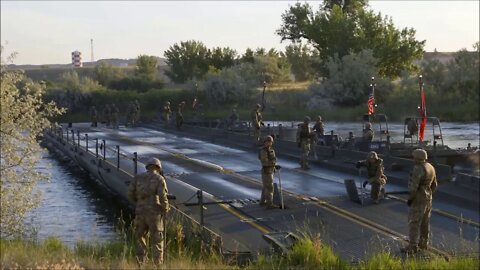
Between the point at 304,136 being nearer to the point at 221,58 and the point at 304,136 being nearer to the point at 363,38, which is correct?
the point at 363,38

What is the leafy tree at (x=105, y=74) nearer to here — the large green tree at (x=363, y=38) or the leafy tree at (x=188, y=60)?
the leafy tree at (x=188, y=60)

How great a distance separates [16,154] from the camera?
18.0 metres

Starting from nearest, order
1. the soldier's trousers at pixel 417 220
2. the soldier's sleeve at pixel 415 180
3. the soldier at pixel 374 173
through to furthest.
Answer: the soldier's sleeve at pixel 415 180, the soldier's trousers at pixel 417 220, the soldier at pixel 374 173

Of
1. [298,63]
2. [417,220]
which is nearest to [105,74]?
[298,63]

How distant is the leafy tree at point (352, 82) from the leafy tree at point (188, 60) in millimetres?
39166

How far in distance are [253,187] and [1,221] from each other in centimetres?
821

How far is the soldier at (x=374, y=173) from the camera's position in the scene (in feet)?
59.2

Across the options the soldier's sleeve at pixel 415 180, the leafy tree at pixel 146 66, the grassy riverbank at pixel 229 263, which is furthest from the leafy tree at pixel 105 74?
the soldier's sleeve at pixel 415 180

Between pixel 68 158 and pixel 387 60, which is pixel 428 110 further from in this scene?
pixel 68 158

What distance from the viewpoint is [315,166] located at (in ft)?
91.8

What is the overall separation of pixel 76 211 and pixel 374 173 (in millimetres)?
11420

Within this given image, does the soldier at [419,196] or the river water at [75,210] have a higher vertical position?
the soldier at [419,196]

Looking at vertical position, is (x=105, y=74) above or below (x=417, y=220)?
above

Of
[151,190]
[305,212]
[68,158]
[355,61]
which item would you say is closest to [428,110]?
[355,61]
